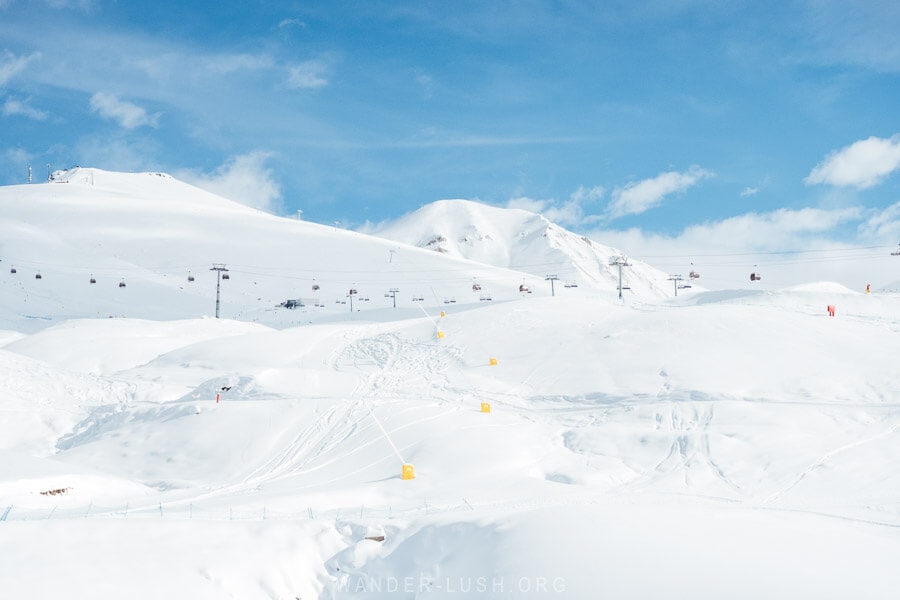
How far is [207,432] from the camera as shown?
2527 centimetres

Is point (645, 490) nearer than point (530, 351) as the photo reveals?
Yes

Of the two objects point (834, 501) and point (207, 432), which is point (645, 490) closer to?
point (834, 501)

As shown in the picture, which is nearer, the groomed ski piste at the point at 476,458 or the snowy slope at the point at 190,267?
the groomed ski piste at the point at 476,458

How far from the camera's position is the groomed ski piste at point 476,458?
399 inches

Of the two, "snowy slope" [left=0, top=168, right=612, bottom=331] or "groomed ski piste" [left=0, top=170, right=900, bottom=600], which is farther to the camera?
"snowy slope" [left=0, top=168, right=612, bottom=331]

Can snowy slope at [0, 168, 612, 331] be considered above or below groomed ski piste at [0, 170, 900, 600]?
above

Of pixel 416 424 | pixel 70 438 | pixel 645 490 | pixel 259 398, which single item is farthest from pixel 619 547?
pixel 70 438

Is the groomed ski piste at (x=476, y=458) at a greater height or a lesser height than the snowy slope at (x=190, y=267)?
lesser

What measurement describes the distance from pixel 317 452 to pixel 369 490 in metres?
5.34

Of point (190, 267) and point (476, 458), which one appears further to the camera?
point (190, 267)

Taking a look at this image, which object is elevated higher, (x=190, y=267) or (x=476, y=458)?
(x=190, y=267)

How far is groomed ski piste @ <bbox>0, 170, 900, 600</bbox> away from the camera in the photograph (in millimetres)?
10133

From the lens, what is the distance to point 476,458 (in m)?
22.0

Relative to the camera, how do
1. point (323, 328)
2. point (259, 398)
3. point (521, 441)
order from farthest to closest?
point (323, 328)
point (259, 398)
point (521, 441)
